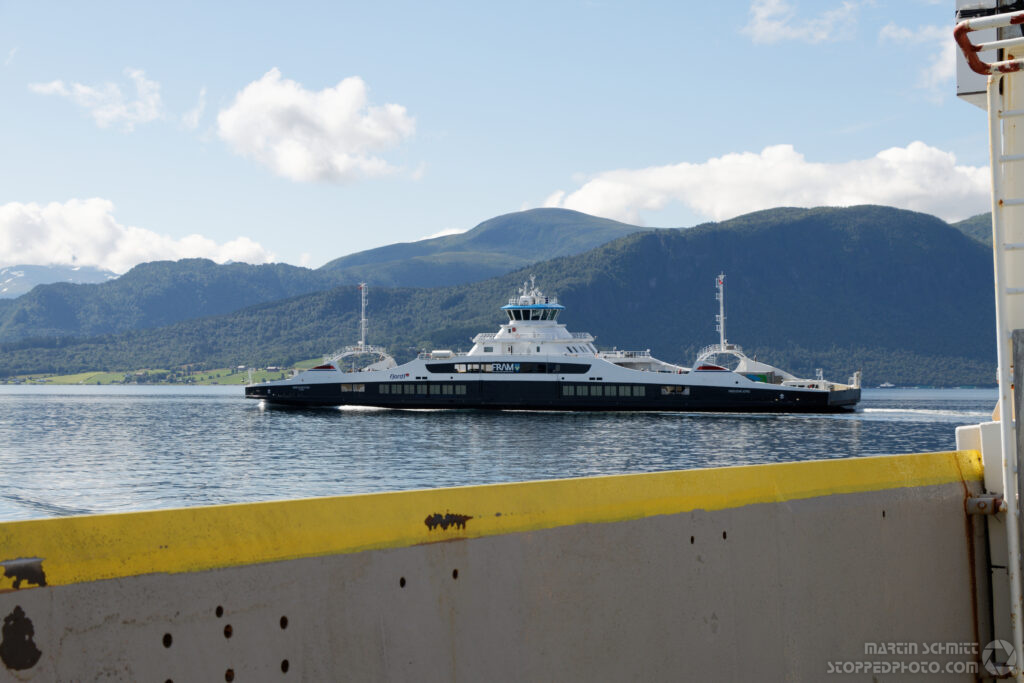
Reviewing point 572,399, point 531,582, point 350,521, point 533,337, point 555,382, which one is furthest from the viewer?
point 533,337

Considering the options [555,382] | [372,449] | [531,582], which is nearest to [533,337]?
[555,382]

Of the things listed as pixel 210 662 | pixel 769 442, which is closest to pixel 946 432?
pixel 769 442

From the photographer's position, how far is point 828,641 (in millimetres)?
6129

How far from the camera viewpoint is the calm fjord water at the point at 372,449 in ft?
111

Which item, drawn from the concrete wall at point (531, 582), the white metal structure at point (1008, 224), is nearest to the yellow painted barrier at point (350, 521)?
the concrete wall at point (531, 582)

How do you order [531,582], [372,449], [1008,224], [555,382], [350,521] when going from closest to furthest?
[350,521] → [531,582] → [1008,224] → [372,449] → [555,382]

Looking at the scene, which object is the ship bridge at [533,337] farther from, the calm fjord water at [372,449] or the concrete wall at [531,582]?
the concrete wall at [531,582]

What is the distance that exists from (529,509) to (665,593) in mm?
1131

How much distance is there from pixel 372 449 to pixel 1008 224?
142 ft

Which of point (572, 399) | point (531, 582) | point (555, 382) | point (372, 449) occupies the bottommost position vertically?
point (372, 449)

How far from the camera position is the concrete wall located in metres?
3.69

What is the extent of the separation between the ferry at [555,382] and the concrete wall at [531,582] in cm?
7086

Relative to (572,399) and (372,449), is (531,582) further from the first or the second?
(572,399)

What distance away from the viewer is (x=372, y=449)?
157 feet
